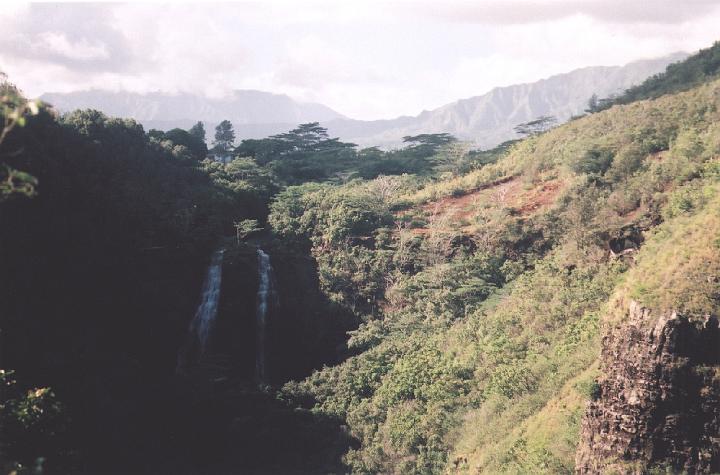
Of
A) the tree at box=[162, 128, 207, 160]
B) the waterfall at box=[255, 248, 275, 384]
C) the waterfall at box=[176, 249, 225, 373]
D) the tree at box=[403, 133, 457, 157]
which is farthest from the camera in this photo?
the tree at box=[403, 133, 457, 157]

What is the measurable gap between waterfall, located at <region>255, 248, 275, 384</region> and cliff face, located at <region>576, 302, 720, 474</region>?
17.5 m

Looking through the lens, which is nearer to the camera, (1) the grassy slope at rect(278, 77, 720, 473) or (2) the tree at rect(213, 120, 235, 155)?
(1) the grassy slope at rect(278, 77, 720, 473)

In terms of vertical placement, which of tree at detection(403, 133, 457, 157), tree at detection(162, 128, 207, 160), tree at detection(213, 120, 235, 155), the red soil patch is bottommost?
the red soil patch

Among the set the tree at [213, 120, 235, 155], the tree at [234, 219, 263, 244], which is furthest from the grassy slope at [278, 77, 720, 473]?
the tree at [213, 120, 235, 155]

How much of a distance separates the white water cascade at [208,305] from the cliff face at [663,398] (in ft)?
61.6

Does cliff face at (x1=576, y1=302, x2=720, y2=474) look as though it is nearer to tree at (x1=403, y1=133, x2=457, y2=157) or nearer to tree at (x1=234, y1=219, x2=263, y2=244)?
tree at (x1=234, y1=219, x2=263, y2=244)

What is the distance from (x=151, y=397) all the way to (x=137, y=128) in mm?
21666

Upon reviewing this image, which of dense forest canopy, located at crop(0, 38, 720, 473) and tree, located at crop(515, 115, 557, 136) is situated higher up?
tree, located at crop(515, 115, 557, 136)

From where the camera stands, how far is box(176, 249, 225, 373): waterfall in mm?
25297

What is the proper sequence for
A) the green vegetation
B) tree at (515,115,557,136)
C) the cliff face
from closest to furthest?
the cliff face < the green vegetation < tree at (515,115,557,136)

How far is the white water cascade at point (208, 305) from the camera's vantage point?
25.6 metres

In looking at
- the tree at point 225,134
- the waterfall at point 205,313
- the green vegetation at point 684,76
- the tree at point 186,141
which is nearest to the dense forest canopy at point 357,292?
the waterfall at point 205,313

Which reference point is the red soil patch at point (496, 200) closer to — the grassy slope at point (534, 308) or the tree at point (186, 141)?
the grassy slope at point (534, 308)

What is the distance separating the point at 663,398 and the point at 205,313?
2032 centimetres
